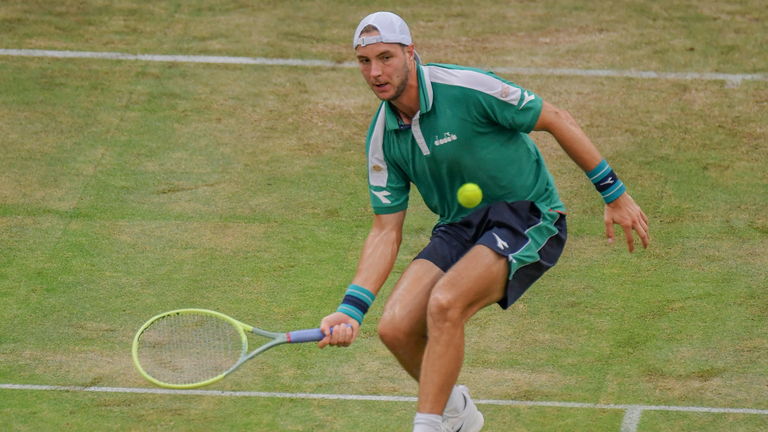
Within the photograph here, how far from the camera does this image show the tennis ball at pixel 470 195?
5.24 meters

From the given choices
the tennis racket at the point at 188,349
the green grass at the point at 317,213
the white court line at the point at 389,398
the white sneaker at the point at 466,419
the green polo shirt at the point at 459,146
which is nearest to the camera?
the green polo shirt at the point at 459,146

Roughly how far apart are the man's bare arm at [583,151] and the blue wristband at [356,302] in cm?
120

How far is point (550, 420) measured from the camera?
5.71 metres

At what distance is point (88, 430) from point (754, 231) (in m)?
5.13

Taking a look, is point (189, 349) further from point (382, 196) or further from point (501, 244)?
point (501, 244)

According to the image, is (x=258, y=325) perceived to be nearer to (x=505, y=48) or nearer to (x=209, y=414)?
(x=209, y=414)

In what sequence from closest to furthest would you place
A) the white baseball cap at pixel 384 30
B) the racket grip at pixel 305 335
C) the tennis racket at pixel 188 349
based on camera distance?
the racket grip at pixel 305 335 → the white baseball cap at pixel 384 30 → the tennis racket at pixel 188 349

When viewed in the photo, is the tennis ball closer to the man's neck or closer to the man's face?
the man's neck

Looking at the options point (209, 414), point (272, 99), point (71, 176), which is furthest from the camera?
point (272, 99)

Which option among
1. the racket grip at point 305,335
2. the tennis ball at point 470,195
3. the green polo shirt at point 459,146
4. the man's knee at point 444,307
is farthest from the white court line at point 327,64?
the racket grip at point 305,335

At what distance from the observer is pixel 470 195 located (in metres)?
5.27

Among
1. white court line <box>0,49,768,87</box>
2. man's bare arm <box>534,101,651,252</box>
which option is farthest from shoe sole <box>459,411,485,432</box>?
white court line <box>0,49,768,87</box>

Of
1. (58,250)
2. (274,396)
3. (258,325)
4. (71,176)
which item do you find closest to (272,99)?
(71,176)

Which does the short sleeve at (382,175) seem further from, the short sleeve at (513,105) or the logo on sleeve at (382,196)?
the short sleeve at (513,105)
